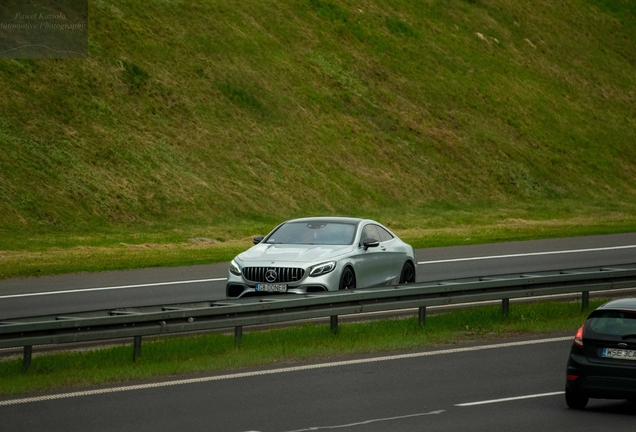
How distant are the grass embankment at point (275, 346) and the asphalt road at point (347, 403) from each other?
55 centimetres

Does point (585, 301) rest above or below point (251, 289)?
below

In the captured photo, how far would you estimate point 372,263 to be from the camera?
17438 millimetres

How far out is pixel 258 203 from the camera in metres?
38.6

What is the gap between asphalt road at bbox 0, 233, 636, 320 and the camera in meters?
18.5

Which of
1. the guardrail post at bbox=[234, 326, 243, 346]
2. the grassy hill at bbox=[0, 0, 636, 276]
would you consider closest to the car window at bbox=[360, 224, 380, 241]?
the guardrail post at bbox=[234, 326, 243, 346]

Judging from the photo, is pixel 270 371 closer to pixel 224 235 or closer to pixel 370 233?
pixel 370 233

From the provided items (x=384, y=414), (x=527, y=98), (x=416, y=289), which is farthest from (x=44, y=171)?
(x=527, y=98)

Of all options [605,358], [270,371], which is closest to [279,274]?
[270,371]

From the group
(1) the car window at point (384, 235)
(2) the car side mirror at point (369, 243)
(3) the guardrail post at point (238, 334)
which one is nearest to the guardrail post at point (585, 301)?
(2) the car side mirror at point (369, 243)

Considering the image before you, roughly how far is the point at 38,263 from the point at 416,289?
13.5 metres

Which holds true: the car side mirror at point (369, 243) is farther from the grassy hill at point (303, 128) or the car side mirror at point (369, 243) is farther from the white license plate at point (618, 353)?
the grassy hill at point (303, 128)

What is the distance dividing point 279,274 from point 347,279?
124 centimetres

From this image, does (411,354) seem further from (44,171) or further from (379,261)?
(44,171)

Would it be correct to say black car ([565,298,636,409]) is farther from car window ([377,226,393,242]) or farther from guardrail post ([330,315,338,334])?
car window ([377,226,393,242])
